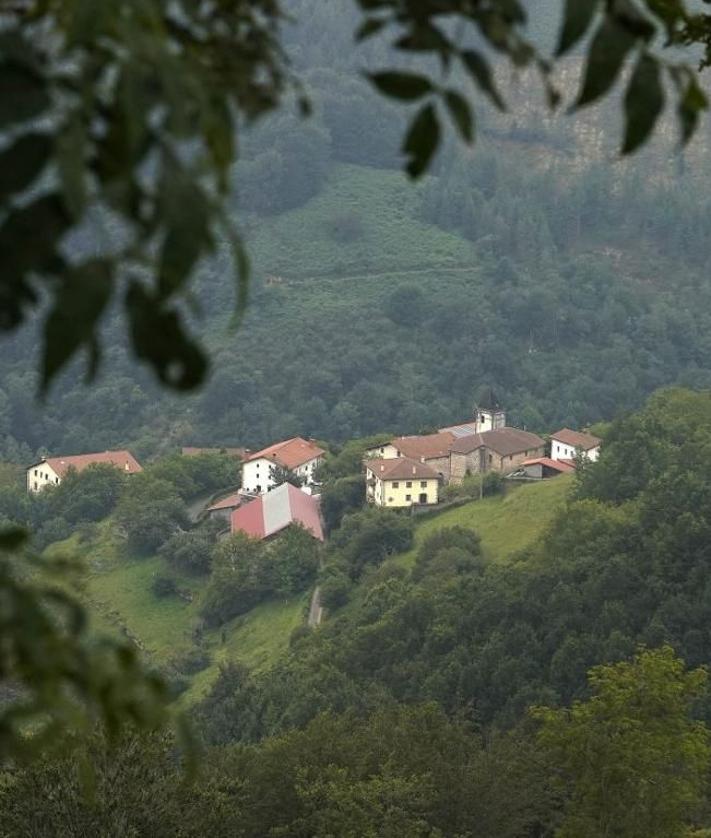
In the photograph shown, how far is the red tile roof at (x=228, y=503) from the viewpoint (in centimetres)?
5872

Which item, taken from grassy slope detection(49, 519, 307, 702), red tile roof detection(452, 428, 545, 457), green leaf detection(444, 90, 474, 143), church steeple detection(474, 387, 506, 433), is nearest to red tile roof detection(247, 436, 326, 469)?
church steeple detection(474, 387, 506, 433)

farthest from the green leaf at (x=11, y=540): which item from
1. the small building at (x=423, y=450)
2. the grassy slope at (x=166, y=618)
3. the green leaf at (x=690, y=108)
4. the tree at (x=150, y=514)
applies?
the tree at (x=150, y=514)

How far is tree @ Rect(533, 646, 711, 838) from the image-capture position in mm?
15094

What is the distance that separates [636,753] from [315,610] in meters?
31.9

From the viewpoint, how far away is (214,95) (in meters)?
1.68

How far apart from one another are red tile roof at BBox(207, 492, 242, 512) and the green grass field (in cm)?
1021

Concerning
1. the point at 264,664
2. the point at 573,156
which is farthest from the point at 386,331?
the point at 264,664

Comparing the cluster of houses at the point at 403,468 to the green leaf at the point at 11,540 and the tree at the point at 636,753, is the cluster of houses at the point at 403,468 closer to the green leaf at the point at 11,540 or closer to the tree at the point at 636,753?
the tree at the point at 636,753

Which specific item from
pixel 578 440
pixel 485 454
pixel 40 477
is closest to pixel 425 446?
pixel 485 454

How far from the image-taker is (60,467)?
6681 cm

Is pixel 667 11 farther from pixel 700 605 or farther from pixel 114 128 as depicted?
pixel 700 605

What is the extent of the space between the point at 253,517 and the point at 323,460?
7238 millimetres

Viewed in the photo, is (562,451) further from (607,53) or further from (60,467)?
(607,53)

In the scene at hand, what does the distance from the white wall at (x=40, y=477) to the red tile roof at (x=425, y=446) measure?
687 inches
